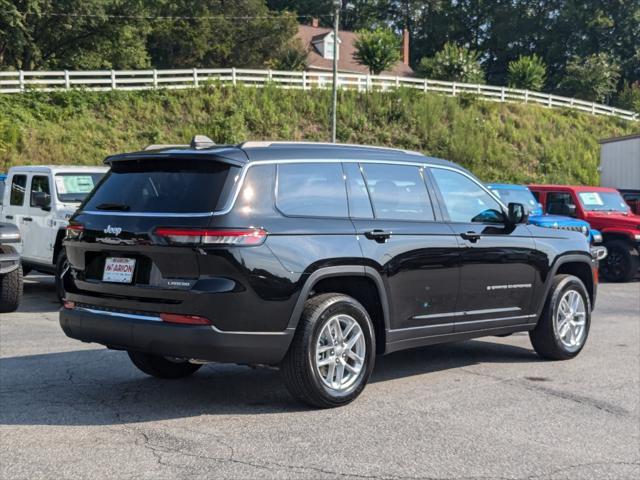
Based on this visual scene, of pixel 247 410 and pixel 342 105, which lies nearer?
pixel 247 410

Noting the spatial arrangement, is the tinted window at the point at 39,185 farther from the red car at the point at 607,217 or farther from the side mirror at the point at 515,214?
the red car at the point at 607,217

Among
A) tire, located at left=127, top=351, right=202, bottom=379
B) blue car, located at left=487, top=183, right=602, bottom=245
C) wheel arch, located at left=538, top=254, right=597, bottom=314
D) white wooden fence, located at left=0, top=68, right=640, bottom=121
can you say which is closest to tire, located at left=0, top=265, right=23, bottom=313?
tire, located at left=127, top=351, right=202, bottom=379

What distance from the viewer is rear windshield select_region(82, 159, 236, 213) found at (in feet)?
A: 18.0

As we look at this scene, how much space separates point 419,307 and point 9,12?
36655mm

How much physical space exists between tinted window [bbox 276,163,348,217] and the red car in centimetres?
1081

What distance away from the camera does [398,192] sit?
6551 mm

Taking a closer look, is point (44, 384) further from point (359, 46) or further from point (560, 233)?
point (359, 46)

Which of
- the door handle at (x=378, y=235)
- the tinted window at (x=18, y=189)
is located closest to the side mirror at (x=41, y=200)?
the tinted window at (x=18, y=189)

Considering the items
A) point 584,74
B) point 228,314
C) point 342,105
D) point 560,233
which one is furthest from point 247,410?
point 584,74

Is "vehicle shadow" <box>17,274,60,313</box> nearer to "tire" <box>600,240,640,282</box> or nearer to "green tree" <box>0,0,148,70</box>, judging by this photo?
"tire" <box>600,240,640,282</box>

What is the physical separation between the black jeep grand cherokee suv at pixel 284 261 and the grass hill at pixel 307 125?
2572cm

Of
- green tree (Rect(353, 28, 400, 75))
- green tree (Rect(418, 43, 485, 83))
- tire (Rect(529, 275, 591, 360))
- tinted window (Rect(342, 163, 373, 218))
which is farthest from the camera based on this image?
Result: green tree (Rect(418, 43, 485, 83))

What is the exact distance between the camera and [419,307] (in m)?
6.44

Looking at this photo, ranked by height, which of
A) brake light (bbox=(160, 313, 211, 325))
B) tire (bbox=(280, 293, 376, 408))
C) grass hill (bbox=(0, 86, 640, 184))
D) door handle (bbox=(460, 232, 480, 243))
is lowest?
tire (bbox=(280, 293, 376, 408))
